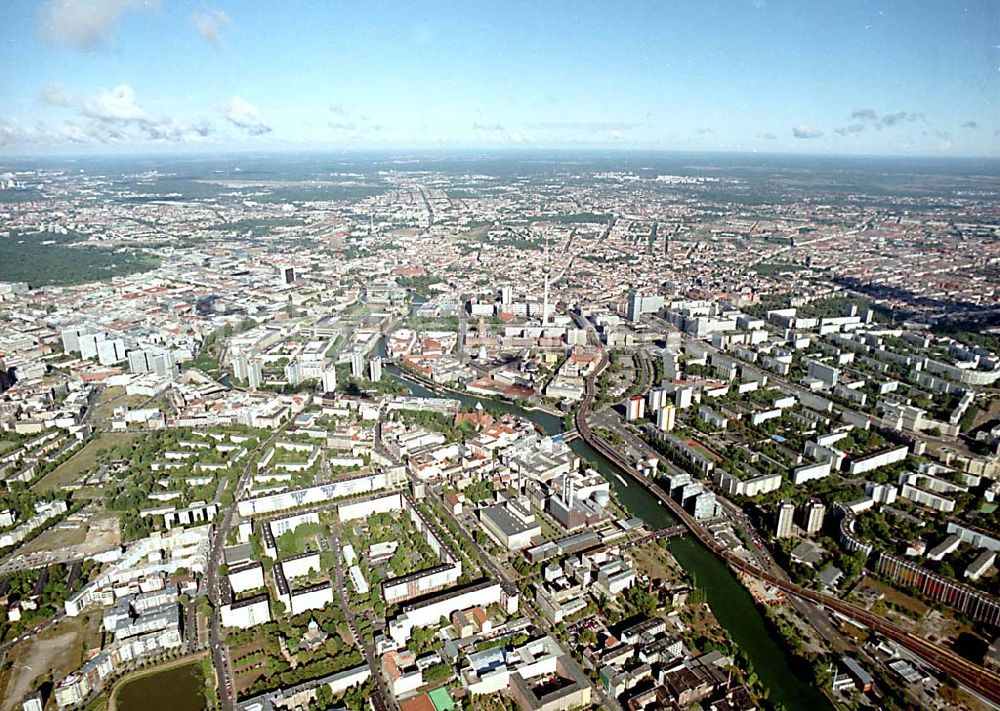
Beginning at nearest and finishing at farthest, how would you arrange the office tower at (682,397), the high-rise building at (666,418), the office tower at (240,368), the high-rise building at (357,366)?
1. the high-rise building at (666,418)
2. the office tower at (682,397)
3. the office tower at (240,368)
4. the high-rise building at (357,366)

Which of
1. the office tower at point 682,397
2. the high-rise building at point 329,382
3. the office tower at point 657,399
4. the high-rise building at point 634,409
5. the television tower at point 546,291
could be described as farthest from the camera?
the television tower at point 546,291

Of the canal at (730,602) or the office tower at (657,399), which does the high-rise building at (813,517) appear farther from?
the office tower at (657,399)

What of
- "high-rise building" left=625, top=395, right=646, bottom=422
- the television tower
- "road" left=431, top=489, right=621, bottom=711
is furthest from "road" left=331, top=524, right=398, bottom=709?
the television tower

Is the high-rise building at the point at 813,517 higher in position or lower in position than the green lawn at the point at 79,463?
higher

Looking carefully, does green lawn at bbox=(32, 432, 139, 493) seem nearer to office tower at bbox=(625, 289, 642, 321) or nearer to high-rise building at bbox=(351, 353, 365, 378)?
high-rise building at bbox=(351, 353, 365, 378)

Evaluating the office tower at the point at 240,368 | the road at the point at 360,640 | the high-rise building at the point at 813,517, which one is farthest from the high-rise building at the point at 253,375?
the high-rise building at the point at 813,517

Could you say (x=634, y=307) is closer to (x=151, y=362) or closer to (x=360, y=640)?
(x=151, y=362)

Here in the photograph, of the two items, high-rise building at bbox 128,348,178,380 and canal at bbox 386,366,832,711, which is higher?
high-rise building at bbox 128,348,178,380


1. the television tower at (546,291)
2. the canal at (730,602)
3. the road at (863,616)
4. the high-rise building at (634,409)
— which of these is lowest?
the canal at (730,602)
